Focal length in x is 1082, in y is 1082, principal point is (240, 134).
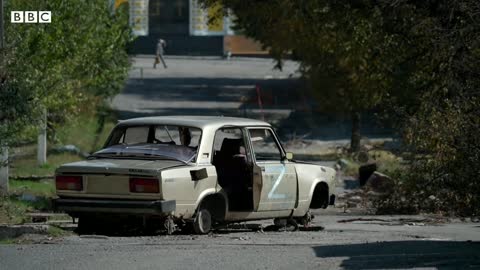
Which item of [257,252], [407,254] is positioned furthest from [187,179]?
[407,254]

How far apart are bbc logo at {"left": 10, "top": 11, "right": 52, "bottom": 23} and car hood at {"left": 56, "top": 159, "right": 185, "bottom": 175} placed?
17.2ft

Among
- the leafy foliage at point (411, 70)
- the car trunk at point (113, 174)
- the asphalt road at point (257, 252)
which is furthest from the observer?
the leafy foliage at point (411, 70)

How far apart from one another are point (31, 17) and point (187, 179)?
7.32 m

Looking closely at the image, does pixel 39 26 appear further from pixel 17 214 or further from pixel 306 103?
pixel 306 103

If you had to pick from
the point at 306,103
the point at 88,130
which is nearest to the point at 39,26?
the point at 88,130

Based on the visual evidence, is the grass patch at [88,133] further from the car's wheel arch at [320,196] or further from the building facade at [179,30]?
the building facade at [179,30]

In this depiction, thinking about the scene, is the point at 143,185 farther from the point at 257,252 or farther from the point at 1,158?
the point at 1,158

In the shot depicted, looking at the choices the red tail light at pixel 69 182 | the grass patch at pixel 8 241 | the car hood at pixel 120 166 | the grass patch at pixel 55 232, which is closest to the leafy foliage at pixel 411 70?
the car hood at pixel 120 166

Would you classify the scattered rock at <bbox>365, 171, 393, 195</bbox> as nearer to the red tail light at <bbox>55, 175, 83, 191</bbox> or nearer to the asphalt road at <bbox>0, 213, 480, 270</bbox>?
the asphalt road at <bbox>0, 213, 480, 270</bbox>

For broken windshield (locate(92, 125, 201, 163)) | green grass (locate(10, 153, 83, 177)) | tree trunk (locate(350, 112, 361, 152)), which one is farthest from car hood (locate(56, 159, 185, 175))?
tree trunk (locate(350, 112, 361, 152))

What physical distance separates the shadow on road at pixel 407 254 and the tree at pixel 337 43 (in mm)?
10334

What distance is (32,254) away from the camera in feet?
38.4

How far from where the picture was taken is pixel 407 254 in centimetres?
1170

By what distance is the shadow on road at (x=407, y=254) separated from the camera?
1083 cm
